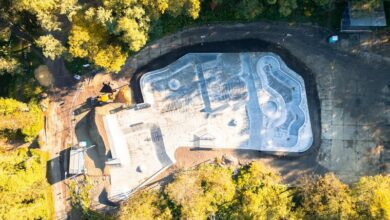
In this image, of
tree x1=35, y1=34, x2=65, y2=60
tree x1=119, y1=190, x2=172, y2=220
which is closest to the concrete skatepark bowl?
tree x1=119, y1=190, x2=172, y2=220

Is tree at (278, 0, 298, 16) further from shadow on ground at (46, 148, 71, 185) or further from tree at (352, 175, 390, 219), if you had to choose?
shadow on ground at (46, 148, 71, 185)

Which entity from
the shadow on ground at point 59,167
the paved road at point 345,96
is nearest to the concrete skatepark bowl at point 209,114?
the paved road at point 345,96

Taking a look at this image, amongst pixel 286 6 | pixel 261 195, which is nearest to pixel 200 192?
pixel 261 195

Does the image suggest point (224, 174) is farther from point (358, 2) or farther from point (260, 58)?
point (358, 2)

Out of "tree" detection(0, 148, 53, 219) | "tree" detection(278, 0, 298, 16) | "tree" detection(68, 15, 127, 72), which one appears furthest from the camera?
"tree" detection(278, 0, 298, 16)

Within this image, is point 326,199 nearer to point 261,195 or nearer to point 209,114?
point 261,195

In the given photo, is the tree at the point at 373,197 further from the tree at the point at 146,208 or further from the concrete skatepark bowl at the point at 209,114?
the tree at the point at 146,208

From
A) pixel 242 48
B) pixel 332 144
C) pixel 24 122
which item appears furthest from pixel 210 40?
pixel 24 122

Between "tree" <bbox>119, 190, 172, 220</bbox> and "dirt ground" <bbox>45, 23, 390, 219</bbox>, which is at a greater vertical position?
"dirt ground" <bbox>45, 23, 390, 219</bbox>
